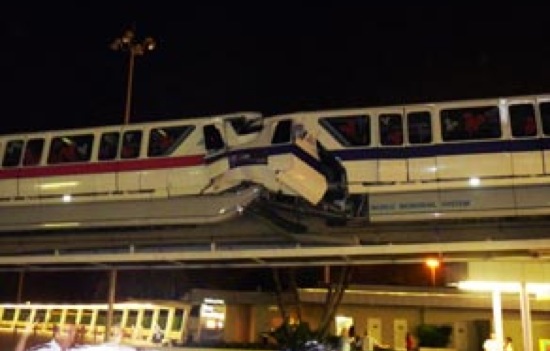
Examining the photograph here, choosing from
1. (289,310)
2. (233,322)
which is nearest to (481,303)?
(289,310)

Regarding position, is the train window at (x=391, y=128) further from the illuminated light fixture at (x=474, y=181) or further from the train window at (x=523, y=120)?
the train window at (x=523, y=120)

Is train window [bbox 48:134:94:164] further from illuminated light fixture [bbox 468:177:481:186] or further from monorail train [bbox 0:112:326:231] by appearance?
illuminated light fixture [bbox 468:177:481:186]

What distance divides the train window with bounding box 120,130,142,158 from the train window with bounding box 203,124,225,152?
198cm

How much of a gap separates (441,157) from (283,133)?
11.0ft

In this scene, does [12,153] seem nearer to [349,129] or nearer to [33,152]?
[33,152]

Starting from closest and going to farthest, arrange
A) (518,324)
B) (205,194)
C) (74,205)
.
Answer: (205,194), (74,205), (518,324)

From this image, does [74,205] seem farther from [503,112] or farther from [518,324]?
[518,324]

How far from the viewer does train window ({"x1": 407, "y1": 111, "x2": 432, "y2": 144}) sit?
48.8 ft

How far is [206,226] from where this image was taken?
16312 mm

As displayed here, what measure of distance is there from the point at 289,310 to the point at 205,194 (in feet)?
49.6

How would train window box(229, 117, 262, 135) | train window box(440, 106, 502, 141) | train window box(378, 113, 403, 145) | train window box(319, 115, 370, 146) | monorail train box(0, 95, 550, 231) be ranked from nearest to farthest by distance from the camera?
1. monorail train box(0, 95, 550, 231)
2. train window box(440, 106, 502, 141)
3. train window box(378, 113, 403, 145)
4. train window box(319, 115, 370, 146)
5. train window box(229, 117, 262, 135)

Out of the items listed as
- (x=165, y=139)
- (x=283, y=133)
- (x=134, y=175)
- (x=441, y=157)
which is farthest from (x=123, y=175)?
(x=441, y=157)

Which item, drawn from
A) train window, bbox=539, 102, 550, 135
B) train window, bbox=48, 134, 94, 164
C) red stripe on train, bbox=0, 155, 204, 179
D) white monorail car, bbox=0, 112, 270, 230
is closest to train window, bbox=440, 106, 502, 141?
train window, bbox=539, 102, 550, 135

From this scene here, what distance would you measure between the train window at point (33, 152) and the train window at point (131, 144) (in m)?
2.52
